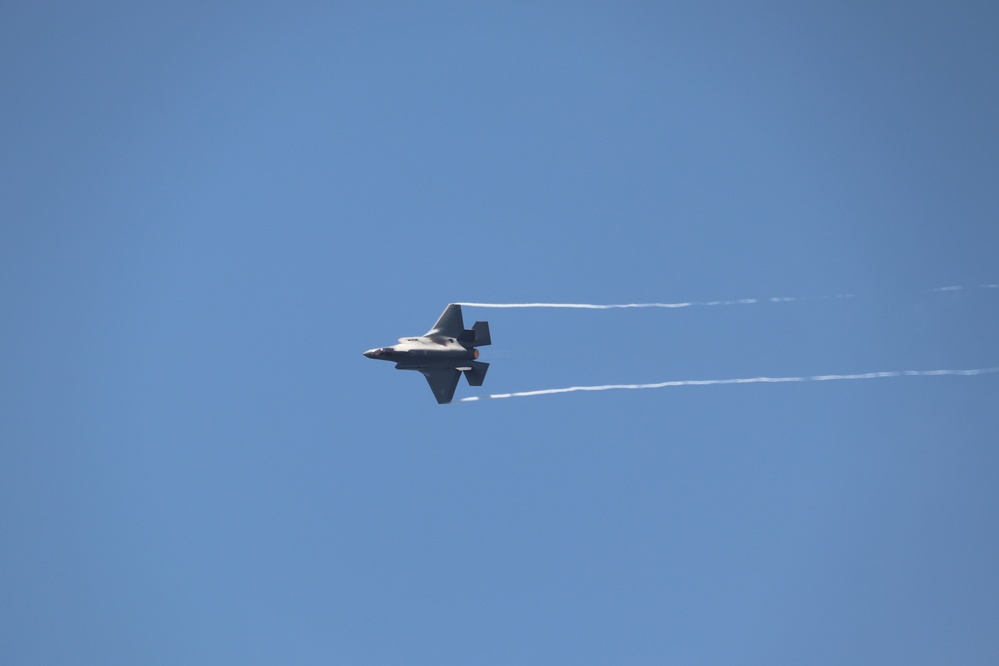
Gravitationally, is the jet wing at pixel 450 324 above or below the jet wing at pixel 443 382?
above

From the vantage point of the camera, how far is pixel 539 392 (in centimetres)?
11569

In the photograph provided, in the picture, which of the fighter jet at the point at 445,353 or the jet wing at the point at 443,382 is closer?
the fighter jet at the point at 445,353

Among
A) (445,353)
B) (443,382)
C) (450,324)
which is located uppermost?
(450,324)

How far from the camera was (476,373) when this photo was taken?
117 meters

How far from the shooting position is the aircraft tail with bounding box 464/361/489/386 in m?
117

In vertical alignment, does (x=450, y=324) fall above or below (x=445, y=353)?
above

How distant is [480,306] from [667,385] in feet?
36.9

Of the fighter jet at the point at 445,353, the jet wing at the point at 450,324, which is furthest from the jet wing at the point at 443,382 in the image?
the jet wing at the point at 450,324

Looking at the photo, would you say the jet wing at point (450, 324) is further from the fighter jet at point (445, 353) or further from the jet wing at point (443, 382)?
the jet wing at point (443, 382)

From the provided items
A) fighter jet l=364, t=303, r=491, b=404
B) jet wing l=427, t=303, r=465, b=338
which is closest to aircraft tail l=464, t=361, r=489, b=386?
fighter jet l=364, t=303, r=491, b=404

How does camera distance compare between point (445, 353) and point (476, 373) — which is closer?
point (445, 353)

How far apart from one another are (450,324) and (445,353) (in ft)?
6.43

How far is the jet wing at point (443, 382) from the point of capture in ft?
386

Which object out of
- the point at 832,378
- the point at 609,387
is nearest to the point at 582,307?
the point at 609,387
